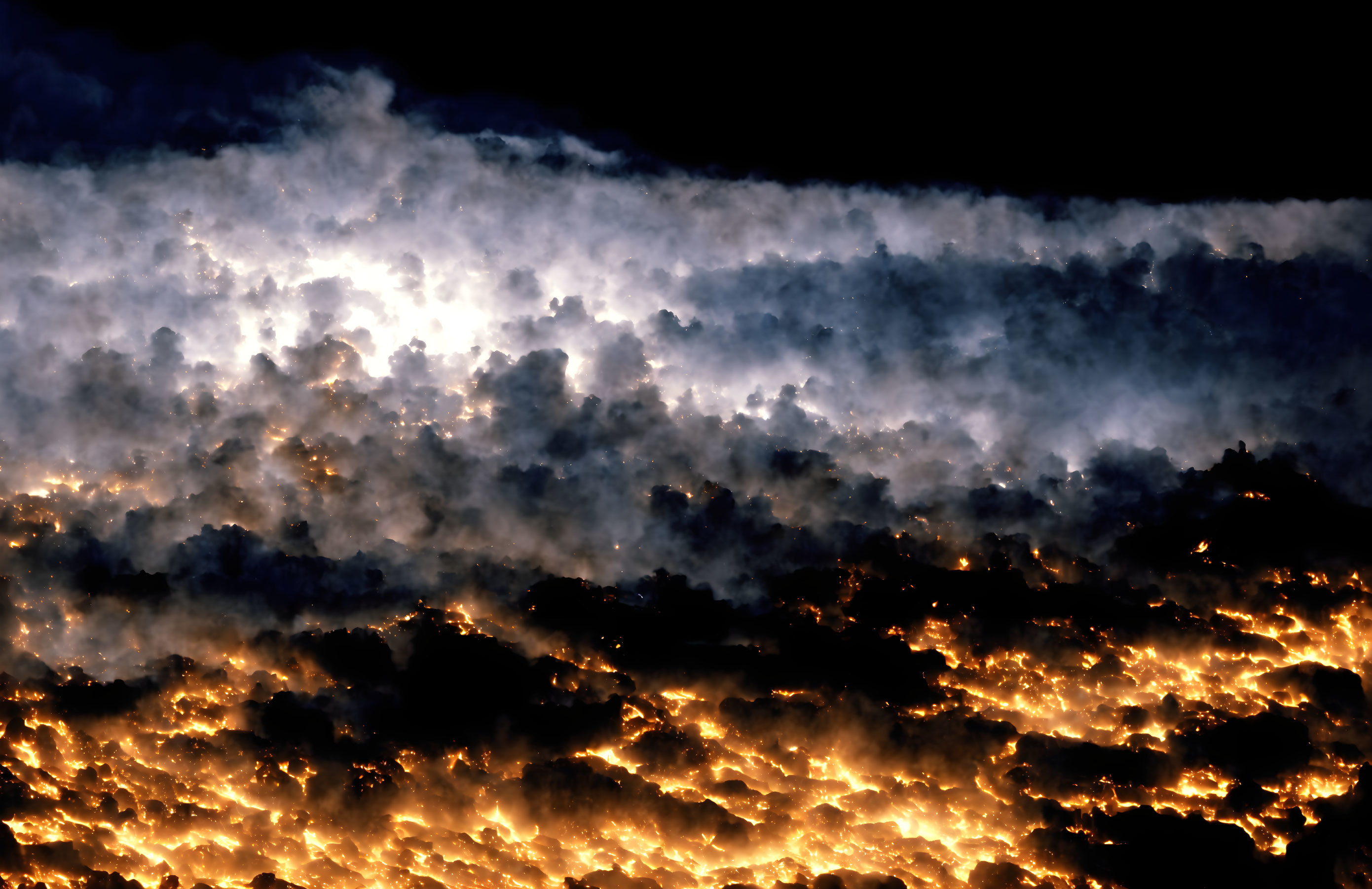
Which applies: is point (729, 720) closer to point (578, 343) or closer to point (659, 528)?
point (659, 528)

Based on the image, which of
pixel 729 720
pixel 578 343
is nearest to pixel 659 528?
pixel 729 720

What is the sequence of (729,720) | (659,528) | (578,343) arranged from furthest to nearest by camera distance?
1. (578,343)
2. (659,528)
3. (729,720)

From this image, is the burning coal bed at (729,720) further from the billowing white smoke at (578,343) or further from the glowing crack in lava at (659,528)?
the billowing white smoke at (578,343)

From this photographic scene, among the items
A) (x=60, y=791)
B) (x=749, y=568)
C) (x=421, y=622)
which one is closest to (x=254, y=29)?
(x=421, y=622)

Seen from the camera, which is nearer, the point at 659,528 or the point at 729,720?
the point at 729,720

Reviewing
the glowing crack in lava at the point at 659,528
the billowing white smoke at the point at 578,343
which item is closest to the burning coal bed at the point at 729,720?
the glowing crack in lava at the point at 659,528

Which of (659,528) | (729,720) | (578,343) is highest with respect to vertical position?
(578,343)

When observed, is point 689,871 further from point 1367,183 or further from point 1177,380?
point 1367,183

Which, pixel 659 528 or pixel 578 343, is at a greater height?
pixel 578 343
